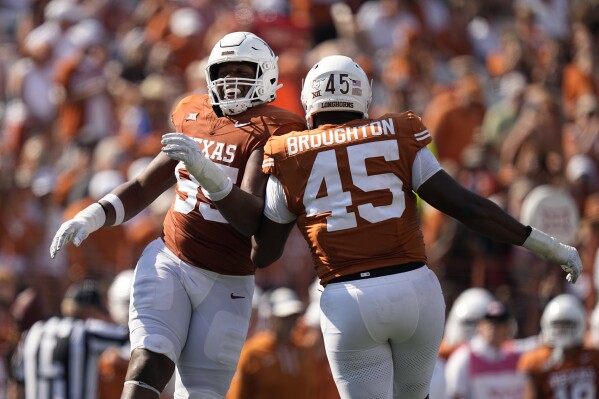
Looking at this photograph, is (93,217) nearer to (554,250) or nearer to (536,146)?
(554,250)

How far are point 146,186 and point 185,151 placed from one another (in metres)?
0.86

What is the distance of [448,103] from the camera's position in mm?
13219

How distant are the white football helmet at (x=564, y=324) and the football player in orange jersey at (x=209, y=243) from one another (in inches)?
151

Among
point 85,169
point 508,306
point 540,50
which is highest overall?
point 540,50

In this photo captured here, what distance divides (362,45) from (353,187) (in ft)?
30.1

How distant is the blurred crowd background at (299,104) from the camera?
38.5 feet

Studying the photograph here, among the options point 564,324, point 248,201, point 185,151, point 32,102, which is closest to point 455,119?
point 564,324

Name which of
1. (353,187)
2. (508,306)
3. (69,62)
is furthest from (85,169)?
(353,187)

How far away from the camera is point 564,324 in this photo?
10148 mm

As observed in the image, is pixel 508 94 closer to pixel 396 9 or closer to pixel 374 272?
pixel 396 9

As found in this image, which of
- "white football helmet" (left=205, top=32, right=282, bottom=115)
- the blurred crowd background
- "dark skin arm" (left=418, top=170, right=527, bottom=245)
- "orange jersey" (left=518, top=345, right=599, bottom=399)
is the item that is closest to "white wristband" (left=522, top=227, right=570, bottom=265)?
"dark skin arm" (left=418, top=170, right=527, bottom=245)

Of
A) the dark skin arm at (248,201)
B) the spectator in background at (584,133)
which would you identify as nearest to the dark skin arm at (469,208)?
the dark skin arm at (248,201)

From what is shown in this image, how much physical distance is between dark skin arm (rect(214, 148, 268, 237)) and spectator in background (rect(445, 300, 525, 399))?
4.48 m

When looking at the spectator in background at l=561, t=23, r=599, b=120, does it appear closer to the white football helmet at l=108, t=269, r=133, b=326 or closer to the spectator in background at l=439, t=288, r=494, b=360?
the spectator in background at l=439, t=288, r=494, b=360
